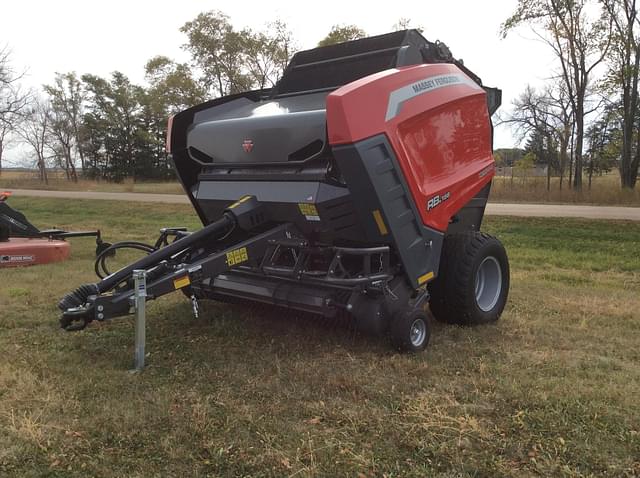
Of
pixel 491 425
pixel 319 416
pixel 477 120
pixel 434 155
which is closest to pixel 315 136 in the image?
pixel 434 155

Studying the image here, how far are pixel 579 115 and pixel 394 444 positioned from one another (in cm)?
2576

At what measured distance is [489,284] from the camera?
5328 mm

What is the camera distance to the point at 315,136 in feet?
13.6

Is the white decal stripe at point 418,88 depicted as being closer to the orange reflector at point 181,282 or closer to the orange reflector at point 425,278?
the orange reflector at point 425,278

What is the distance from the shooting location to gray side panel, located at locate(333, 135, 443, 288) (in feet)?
12.5

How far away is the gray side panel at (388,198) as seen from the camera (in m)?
3.80

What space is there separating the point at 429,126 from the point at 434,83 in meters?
0.37

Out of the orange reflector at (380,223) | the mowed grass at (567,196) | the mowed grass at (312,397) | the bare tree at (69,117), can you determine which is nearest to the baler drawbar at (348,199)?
the orange reflector at (380,223)

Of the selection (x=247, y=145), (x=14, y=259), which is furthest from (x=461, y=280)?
(x=14, y=259)

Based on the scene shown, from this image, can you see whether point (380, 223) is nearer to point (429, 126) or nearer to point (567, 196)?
point (429, 126)

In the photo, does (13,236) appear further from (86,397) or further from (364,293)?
(364,293)

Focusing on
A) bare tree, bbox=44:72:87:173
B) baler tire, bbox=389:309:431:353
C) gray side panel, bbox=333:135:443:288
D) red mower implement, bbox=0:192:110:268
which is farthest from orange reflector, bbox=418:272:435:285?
bare tree, bbox=44:72:87:173

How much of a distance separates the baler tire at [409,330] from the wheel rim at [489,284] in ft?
3.69

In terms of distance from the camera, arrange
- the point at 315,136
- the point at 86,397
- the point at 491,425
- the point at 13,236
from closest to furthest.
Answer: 1. the point at 491,425
2. the point at 86,397
3. the point at 315,136
4. the point at 13,236
